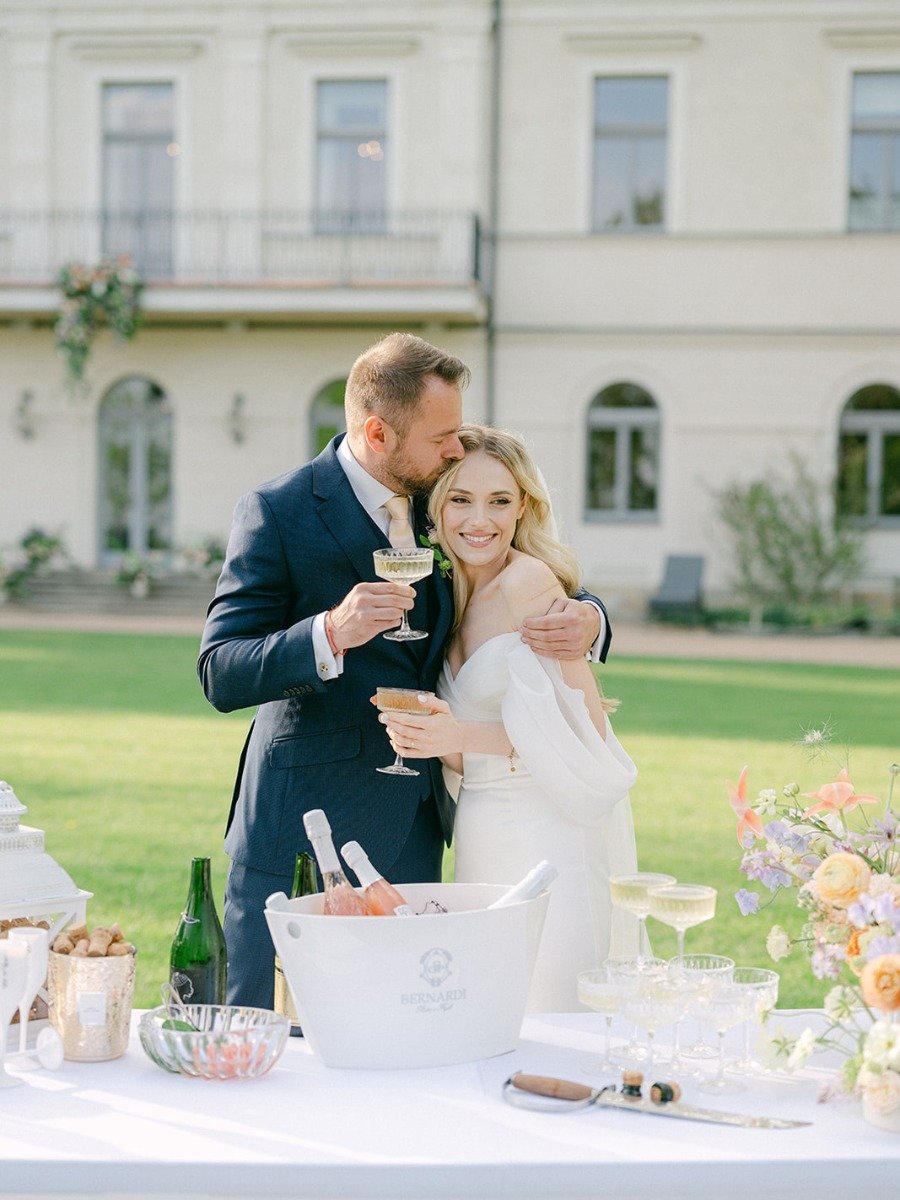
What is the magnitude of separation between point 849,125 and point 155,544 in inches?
445

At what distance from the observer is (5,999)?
2064 millimetres

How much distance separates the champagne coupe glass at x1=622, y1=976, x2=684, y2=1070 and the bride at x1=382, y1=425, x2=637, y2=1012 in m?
0.89

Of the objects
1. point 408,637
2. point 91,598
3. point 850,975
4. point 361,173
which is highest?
point 361,173

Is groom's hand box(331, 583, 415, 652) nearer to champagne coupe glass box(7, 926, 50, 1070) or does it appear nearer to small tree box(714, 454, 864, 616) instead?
champagne coupe glass box(7, 926, 50, 1070)

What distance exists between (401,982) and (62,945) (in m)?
0.52

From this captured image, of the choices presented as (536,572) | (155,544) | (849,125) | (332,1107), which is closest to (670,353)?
(849,125)

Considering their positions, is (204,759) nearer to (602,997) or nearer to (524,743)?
(524,743)

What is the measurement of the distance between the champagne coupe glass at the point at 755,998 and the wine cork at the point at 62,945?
3.25 ft

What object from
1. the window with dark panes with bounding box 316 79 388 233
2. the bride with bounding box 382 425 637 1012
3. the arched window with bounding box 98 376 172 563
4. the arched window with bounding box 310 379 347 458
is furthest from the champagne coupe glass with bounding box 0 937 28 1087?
the arched window with bounding box 98 376 172 563

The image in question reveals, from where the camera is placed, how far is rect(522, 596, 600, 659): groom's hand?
308 cm

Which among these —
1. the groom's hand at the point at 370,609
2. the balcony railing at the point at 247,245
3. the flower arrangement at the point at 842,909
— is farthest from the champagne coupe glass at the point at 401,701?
the balcony railing at the point at 247,245

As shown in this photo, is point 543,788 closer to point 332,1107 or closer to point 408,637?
point 408,637

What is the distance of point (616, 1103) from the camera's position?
2.01 meters

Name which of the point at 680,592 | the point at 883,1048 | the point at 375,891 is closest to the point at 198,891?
the point at 375,891
